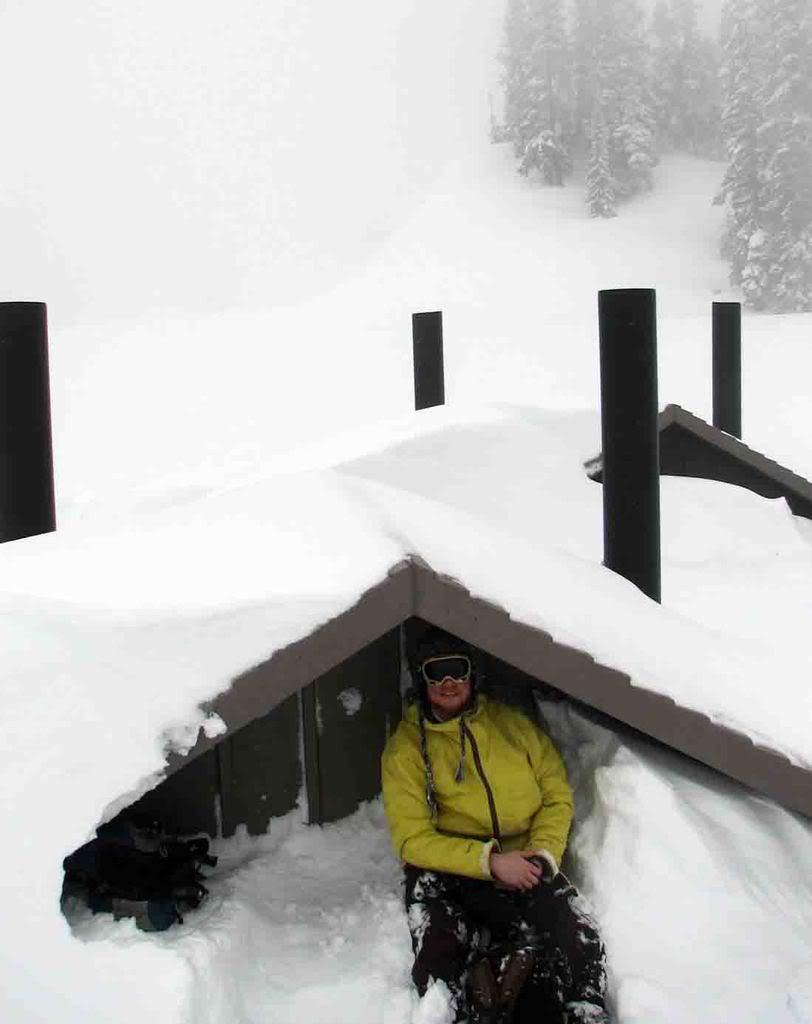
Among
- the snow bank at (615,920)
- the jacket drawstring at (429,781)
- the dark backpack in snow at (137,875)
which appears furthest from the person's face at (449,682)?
the dark backpack in snow at (137,875)

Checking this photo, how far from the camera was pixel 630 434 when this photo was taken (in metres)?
3.99

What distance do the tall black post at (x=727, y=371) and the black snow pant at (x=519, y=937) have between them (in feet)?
24.2

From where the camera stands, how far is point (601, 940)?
2.69 meters

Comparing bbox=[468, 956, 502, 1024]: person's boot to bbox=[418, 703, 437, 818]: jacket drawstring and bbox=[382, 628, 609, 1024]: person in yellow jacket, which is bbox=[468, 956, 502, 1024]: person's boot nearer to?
bbox=[382, 628, 609, 1024]: person in yellow jacket

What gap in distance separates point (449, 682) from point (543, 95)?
Result: 3771cm

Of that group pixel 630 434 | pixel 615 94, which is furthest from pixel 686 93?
pixel 630 434

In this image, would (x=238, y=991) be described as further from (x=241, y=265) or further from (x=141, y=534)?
(x=241, y=265)

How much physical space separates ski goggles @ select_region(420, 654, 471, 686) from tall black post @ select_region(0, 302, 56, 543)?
2.07m

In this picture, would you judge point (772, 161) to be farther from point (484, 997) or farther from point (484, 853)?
point (484, 997)

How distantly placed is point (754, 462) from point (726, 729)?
199 inches

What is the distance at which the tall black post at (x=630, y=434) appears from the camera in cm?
393

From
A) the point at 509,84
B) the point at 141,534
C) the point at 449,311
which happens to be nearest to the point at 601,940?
the point at 141,534

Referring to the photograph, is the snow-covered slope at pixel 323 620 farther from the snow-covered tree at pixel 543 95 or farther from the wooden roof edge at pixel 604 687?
the snow-covered tree at pixel 543 95

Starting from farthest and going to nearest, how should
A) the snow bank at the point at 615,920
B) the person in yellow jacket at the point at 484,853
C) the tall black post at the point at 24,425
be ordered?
the tall black post at the point at 24,425 < the person in yellow jacket at the point at 484,853 < the snow bank at the point at 615,920
